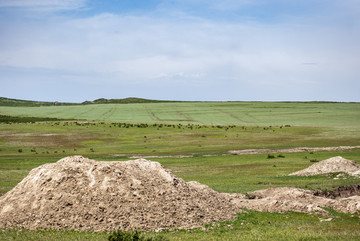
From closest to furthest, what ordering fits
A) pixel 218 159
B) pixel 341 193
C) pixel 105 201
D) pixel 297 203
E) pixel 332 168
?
pixel 105 201 → pixel 297 203 → pixel 341 193 → pixel 332 168 → pixel 218 159

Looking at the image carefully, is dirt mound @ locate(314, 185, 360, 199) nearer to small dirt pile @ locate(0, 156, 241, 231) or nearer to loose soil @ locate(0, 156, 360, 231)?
loose soil @ locate(0, 156, 360, 231)

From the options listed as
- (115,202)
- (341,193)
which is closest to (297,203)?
(341,193)

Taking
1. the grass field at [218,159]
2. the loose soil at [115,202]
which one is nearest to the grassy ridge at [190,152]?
the grass field at [218,159]

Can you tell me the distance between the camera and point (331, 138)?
85.4m

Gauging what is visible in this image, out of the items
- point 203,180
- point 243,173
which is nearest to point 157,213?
point 203,180

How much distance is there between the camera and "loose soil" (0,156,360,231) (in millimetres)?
20062

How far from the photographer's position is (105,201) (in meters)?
20.9

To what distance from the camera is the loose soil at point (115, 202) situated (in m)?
20.1

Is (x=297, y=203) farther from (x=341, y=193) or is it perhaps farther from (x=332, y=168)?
(x=332, y=168)

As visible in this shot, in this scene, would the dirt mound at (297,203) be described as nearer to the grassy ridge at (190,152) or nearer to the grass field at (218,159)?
the grass field at (218,159)

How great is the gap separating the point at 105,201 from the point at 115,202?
0.55 metres

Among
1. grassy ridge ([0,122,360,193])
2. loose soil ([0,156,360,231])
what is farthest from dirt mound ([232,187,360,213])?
Result: grassy ridge ([0,122,360,193])

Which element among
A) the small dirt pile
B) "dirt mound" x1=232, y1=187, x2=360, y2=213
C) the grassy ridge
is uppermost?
the small dirt pile

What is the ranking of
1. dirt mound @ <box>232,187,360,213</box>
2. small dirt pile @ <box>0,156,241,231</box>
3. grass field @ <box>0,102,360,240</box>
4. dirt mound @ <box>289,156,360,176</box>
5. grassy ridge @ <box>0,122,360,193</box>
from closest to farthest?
grass field @ <box>0,102,360,240</box> → small dirt pile @ <box>0,156,241,231</box> → dirt mound @ <box>232,187,360,213</box> → grassy ridge @ <box>0,122,360,193</box> → dirt mound @ <box>289,156,360,176</box>
